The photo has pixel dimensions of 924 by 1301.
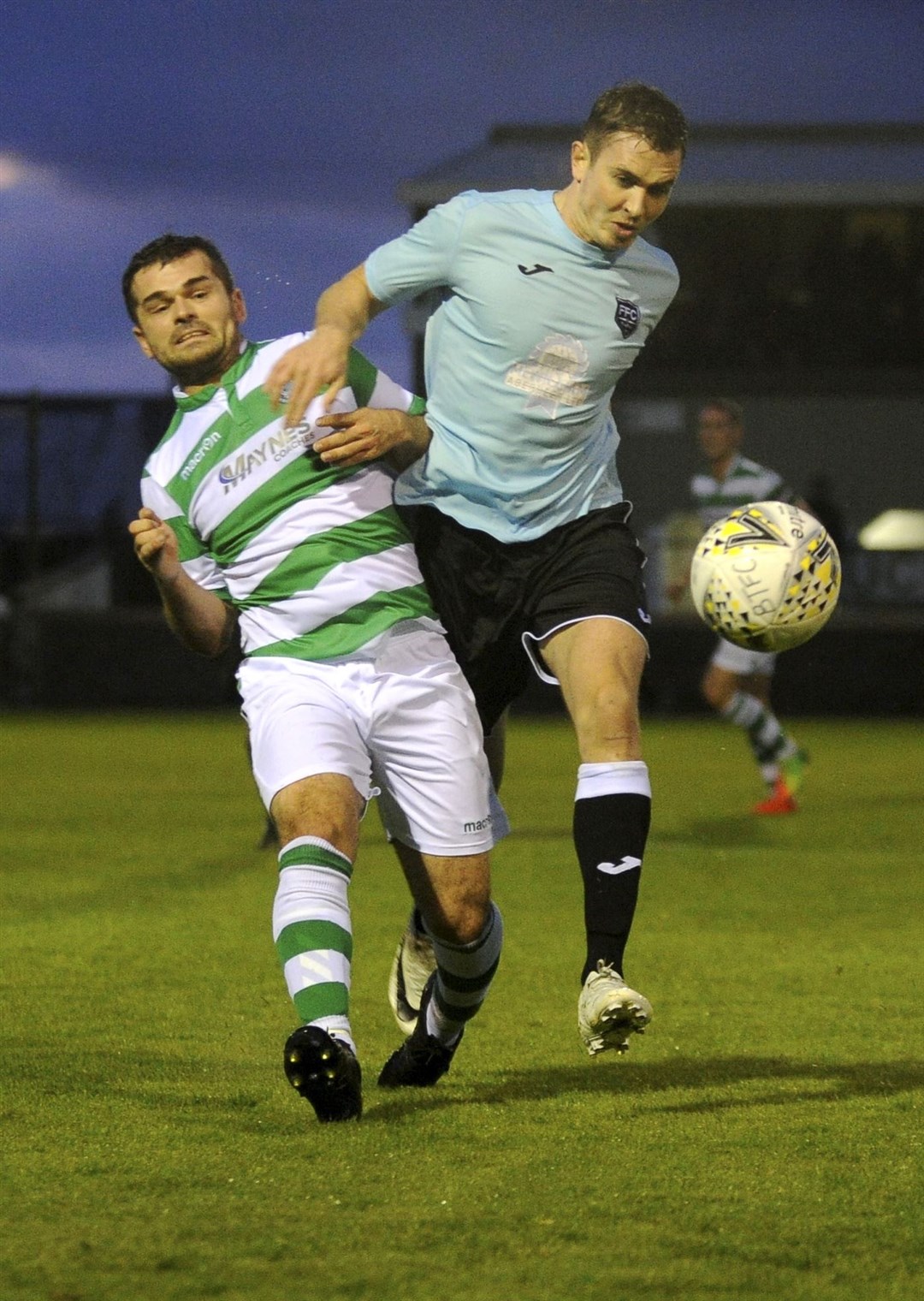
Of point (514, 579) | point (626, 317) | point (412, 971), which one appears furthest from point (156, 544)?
point (412, 971)

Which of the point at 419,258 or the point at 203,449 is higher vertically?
the point at 419,258

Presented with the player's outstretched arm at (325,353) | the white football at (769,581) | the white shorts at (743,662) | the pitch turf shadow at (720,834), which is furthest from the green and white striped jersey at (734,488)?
the player's outstretched arm at (325,353)

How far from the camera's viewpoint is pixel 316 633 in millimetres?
4289

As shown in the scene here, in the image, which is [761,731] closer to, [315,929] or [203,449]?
[203,449]

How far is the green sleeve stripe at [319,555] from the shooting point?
4293mm

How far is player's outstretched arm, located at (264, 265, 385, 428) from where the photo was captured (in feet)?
13.4

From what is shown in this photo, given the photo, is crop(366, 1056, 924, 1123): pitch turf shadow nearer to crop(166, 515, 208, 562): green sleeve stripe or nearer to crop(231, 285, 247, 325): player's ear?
crop(166, 515, 208, 562): green sleeve stripe

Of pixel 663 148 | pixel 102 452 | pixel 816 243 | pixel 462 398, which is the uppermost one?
pixel 663 148

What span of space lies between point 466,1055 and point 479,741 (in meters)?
1.04

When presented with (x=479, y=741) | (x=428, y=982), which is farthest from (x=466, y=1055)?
(x=479, y=741)

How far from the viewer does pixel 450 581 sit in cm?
454

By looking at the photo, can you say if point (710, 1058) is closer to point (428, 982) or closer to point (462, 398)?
point (428, 982)

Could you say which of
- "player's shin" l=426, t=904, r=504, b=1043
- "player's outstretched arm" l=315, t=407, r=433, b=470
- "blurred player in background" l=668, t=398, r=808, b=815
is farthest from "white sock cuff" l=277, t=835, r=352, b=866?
"blurred player in background" l=668, t=398, r=808, b=815

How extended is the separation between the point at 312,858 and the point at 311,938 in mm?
156
